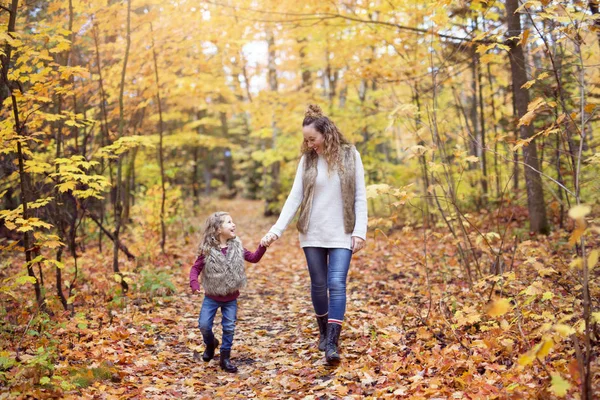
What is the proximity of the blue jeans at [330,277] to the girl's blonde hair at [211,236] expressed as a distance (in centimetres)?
82

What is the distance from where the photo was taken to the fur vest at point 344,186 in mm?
3992

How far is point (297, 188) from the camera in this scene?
4.21m

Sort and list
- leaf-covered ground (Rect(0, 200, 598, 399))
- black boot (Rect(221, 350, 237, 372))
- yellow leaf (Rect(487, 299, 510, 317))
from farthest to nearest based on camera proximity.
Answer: black boot (Rect(221, 350, 237, 372)) → leaf-covered ground (Rect(0, 200, 598, 399)) → yellow leaf (Rect(487, 299, 510, 317))

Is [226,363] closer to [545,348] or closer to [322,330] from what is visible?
[322,330]

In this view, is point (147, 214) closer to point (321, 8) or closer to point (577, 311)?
point (321, 8)

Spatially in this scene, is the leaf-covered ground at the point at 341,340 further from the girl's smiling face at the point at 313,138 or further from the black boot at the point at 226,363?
the girl's smiling face at the point at 313,138

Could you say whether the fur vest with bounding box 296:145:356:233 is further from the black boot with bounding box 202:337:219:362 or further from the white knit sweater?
the black boot with bounding box 202:337:219:362

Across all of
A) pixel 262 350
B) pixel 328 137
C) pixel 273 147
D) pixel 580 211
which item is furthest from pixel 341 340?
pixel 273 147

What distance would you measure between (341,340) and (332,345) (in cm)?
69

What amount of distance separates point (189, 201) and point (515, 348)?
1646cm

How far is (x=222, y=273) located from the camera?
4.09m

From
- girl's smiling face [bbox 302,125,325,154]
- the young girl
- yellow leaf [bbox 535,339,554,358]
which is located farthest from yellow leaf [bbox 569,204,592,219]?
the young girl

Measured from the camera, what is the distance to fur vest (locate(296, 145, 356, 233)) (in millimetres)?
3992

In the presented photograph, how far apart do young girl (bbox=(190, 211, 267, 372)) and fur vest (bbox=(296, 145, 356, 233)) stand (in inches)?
19.4
